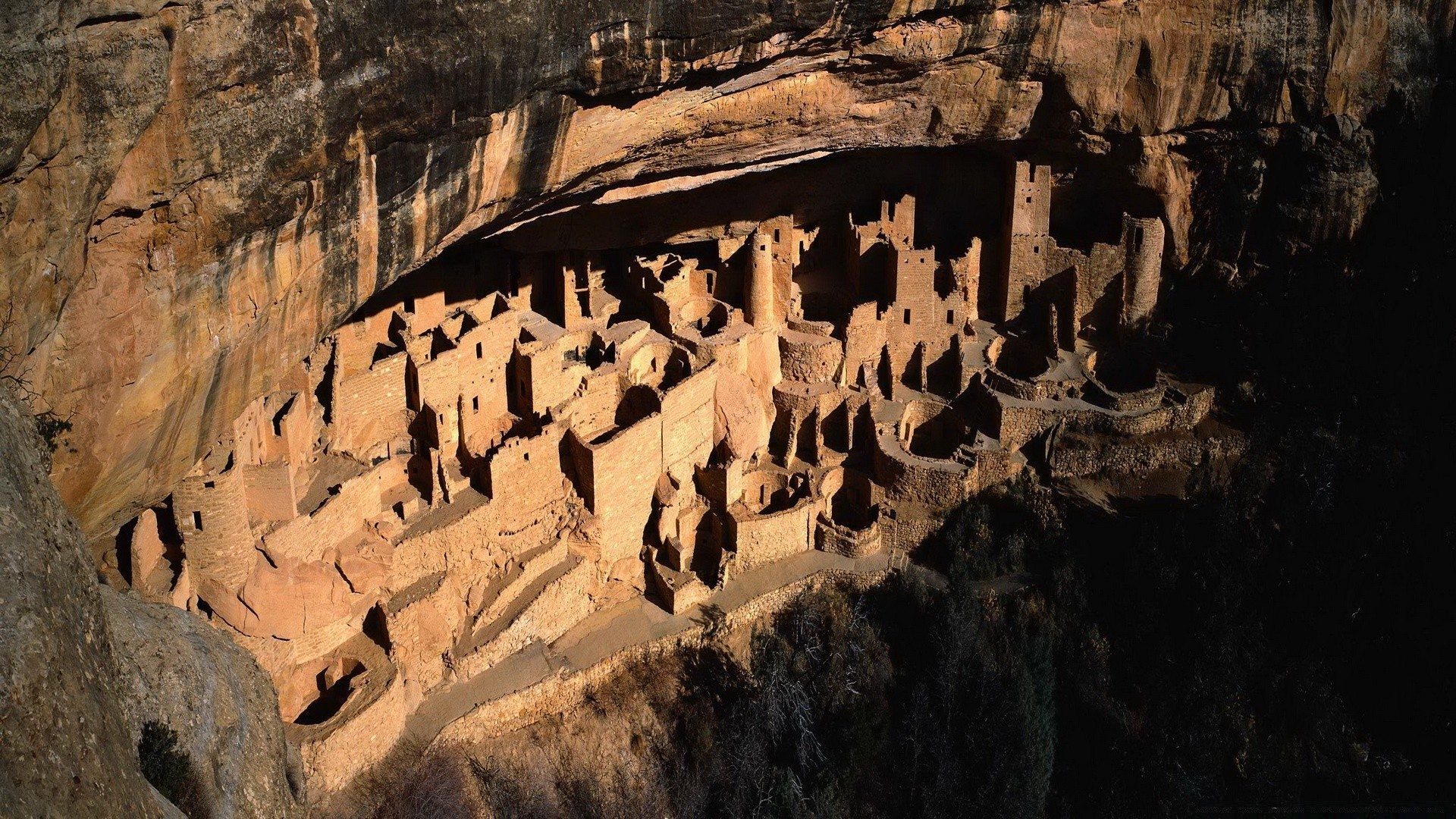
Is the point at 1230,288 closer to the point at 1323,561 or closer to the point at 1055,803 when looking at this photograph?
the point at 1323,561

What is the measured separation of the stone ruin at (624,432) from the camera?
15586mm

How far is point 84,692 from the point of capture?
20.2 feet

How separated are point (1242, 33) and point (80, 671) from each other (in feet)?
61.2

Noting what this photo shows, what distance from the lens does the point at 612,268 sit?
72.3 ft

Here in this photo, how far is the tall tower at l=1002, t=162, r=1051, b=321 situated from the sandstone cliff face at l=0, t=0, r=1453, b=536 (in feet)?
2.85

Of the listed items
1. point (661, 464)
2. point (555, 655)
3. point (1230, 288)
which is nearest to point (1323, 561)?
point (1230, 288)

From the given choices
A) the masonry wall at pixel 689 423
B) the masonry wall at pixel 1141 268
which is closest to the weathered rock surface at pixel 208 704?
the masonry wall at pixel 689 423

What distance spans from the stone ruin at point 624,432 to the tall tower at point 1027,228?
1.6 inches

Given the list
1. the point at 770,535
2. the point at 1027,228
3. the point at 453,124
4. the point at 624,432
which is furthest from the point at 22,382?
the point at 1027,228

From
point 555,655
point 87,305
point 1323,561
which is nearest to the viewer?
point 87,305

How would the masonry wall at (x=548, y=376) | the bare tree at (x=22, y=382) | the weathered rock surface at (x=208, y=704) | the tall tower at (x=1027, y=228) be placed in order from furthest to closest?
the tall tower at (x=1027, y=228), the masonry wall at (x=548, y=376), the bare tree at (x=22, y=382), the weathered rock surface at (x=208, y=704)

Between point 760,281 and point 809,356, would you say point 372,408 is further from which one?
point 809,356

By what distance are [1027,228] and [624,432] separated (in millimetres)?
8086

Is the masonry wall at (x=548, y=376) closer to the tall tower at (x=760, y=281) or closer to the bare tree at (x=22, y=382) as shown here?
the tall tower at (x=760, y=281)
